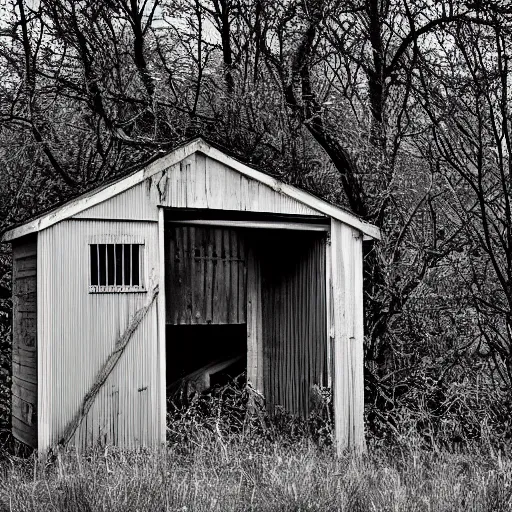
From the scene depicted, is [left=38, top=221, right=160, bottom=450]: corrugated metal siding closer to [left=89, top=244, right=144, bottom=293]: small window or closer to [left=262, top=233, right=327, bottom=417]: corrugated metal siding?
[left=89, top=244, right=144, bottom=293]: small window

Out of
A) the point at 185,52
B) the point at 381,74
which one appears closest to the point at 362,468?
the point at 381,74

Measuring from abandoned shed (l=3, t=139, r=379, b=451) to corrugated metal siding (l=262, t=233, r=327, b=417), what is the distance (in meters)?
0.02

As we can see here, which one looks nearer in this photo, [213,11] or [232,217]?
[232,217]

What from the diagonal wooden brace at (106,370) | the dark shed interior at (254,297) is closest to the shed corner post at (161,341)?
the diagonal wooden brace at (106,370)

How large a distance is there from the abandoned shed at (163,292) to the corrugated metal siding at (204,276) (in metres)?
0.01

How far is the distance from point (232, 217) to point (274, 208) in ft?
2.17

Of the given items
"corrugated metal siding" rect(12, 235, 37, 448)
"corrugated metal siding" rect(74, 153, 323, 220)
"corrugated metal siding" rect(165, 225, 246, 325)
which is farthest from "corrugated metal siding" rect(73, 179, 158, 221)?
"corrugated metal siding" rect(165, 225, 246, 325)

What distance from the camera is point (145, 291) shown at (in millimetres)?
7805

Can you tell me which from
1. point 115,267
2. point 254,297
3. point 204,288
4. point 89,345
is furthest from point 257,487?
point 254,297

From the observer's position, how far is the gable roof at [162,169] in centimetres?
738

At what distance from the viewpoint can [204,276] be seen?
33.0 feet

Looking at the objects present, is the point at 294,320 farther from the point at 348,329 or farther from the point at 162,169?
the point at 162,169

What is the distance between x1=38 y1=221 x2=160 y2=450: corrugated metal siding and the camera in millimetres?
7367

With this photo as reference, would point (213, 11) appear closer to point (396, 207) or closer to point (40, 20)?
point (40, 20)
